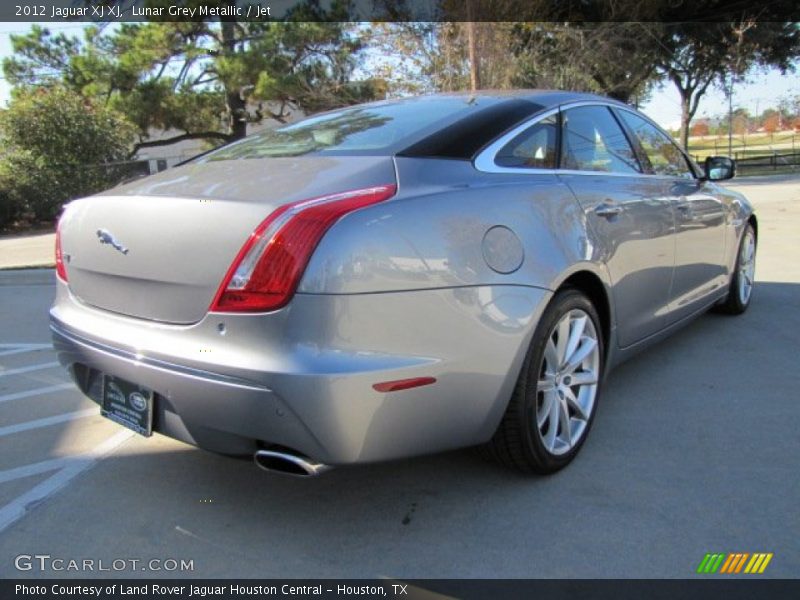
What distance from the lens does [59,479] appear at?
3.03 m

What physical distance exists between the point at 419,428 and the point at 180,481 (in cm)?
130

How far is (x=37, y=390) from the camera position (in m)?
4.30

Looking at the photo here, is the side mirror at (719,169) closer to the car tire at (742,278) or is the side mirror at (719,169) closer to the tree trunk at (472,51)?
the car tire at (742,278)

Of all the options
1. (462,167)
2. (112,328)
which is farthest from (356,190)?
(112,328)

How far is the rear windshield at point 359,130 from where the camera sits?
2.67m

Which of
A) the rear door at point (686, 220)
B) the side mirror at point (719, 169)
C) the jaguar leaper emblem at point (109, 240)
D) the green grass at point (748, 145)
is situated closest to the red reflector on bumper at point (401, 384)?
the jaguar leaper emblem at point (109, 240)

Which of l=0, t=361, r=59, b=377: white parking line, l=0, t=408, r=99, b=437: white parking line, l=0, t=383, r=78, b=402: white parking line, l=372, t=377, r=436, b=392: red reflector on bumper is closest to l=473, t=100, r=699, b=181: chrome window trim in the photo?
l=372, t=377, r=436, b=392: red reflector on bumper

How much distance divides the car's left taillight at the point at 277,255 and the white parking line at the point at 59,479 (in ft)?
4.76

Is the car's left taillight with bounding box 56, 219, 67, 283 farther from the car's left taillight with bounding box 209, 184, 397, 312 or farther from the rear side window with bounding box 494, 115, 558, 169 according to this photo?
the rear side window with bounding box 494, 115, 558, 169

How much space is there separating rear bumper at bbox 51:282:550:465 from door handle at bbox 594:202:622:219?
28.5 inches

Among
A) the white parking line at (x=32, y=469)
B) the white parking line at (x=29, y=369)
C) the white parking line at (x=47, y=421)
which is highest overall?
the white parking line at (x=32, y=469)

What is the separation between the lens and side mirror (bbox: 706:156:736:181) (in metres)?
4.55

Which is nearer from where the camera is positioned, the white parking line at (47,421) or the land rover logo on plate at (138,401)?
the land rover logo on plate at (138,401)
